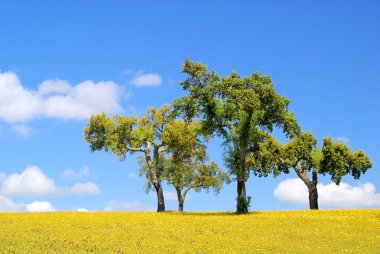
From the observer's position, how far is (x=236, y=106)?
211 feet

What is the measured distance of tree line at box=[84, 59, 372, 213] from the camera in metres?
63.8

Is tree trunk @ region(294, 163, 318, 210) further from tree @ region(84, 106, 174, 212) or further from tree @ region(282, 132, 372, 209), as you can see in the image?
tree @ region(84, 106, 174, 212)

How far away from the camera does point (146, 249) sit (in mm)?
32938

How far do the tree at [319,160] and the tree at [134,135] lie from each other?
66.2 feet

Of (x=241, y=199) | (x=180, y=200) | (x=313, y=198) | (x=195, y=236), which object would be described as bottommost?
(x=195, y=236)

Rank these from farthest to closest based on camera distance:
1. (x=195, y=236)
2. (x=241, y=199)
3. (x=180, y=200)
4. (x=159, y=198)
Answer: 1. (x=180, y=200)
2. (x=159, y=198)
3. (x=241, y=199)
4. (x=195, y=236)

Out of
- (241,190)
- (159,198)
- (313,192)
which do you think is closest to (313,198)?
(313,192)

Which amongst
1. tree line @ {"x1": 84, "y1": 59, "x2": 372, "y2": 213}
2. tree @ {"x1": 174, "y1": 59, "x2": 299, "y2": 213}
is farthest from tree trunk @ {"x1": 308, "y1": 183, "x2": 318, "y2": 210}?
tree @ {"x1": 174, "y1": 59, "x2": 299, "y2": 213}

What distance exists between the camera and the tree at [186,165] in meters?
72.8

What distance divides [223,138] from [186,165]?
1519 centimetres

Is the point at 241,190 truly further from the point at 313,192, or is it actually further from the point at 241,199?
the point at 313,192

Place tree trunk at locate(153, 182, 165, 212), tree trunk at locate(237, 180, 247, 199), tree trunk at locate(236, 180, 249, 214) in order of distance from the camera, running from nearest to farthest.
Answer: tree trunk at locate(236, 180, 249, 214) < tree trunk at locate(237, 180, 247, 199) < tree trunk at locate(153, 182, 165, 212)

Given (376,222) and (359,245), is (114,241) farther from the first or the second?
(376,222)

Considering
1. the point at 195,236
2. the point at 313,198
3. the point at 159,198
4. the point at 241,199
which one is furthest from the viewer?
the point at 313,198
